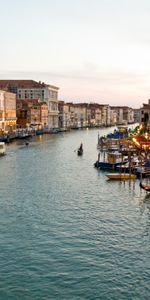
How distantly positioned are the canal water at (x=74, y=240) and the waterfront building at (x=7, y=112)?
4811 cm

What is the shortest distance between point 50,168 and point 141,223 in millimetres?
17059

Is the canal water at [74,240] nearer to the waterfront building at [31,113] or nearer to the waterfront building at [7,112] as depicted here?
the waterfront building at [7,112]

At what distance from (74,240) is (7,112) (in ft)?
209

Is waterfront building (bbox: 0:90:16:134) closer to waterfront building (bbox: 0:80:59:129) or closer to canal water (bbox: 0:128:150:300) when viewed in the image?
waterfront building (bbox: 0:80:59:129)

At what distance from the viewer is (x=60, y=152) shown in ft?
153

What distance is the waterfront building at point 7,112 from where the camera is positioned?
242ft

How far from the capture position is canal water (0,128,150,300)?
1164 cm

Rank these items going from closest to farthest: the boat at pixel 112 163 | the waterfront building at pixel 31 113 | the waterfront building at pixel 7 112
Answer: the boat at pixel 112 163 < the waterfront building at pixel 7 112 < the waterfront building at pixel 31 113

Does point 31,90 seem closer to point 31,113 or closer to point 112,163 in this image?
point 31,113

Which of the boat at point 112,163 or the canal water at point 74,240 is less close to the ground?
the boat at point 112,163

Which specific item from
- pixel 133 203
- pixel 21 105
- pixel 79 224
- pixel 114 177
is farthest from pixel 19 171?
pixel 21 105

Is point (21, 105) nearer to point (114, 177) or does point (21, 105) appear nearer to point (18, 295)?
point (114, 177)

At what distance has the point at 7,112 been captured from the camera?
253 feet

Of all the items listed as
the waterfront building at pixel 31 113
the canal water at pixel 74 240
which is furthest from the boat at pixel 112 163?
the waterfront building at pixel 31 113
